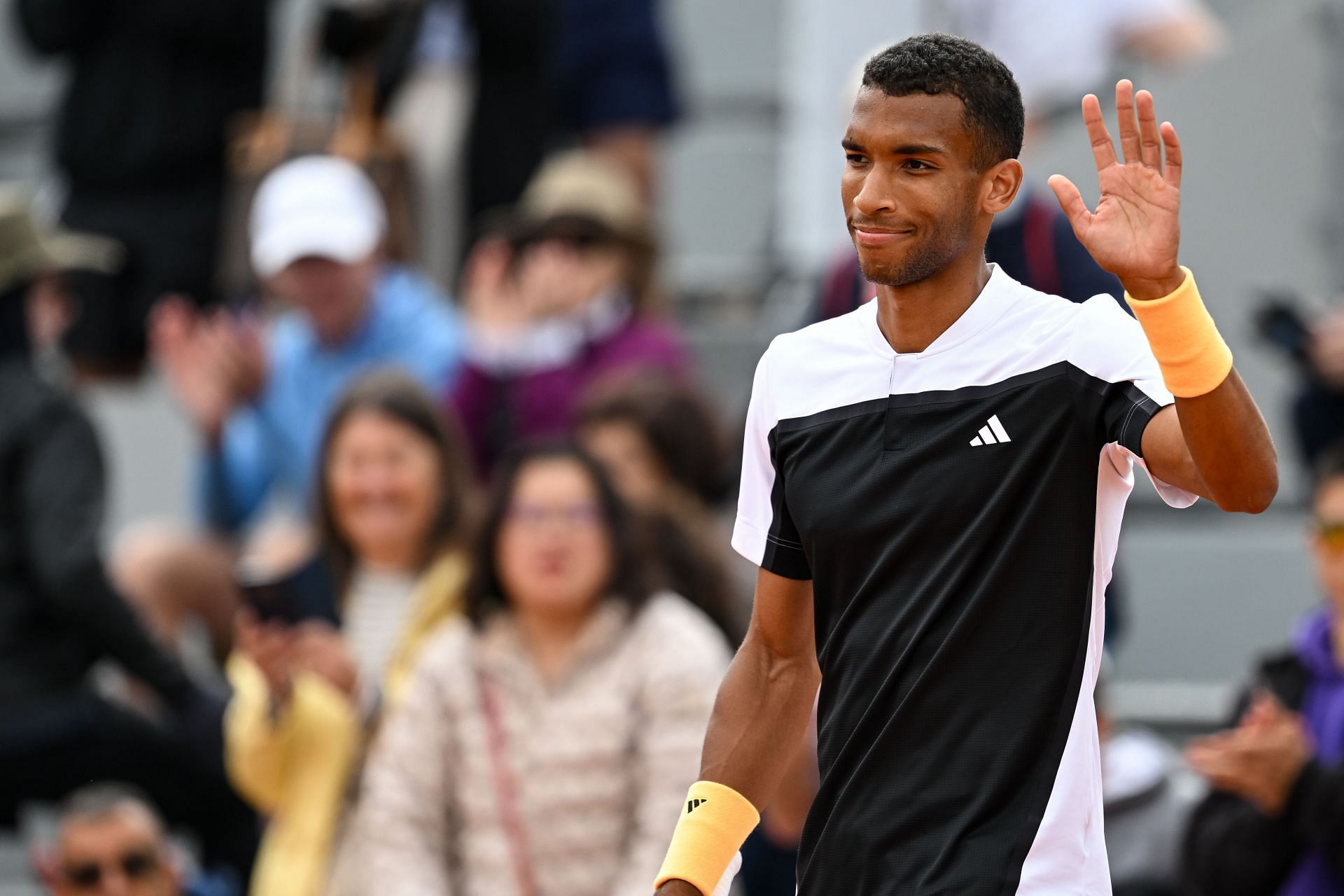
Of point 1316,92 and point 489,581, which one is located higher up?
point 1316,92

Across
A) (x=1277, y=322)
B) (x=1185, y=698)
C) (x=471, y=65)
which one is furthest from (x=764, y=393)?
(x=471, y=65)

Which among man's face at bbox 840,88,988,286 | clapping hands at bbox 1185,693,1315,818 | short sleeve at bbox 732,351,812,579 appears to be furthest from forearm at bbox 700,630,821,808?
clapping hands at bbox 1185,693,1315,818

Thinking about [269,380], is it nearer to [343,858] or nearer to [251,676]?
[251,676]

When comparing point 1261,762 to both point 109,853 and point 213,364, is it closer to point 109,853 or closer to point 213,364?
point 109,853

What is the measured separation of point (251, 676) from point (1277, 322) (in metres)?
2.86

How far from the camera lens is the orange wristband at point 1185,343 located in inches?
98.7

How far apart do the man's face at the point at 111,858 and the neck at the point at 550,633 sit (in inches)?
55.4

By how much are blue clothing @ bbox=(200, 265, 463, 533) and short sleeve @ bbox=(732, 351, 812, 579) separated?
392cm

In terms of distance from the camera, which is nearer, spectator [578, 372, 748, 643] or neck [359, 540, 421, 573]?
neck [359, 540, 421, 573]

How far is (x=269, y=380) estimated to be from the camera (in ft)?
23.7

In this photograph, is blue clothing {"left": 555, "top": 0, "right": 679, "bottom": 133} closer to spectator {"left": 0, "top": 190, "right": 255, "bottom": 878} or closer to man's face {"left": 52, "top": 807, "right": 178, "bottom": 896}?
spectator {"left": 0, "top": 190, "right": 255, "bottom": 878}

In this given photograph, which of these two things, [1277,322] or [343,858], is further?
[1277,322]

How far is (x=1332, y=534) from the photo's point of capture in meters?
5.18

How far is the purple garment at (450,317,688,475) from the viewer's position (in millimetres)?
6578
